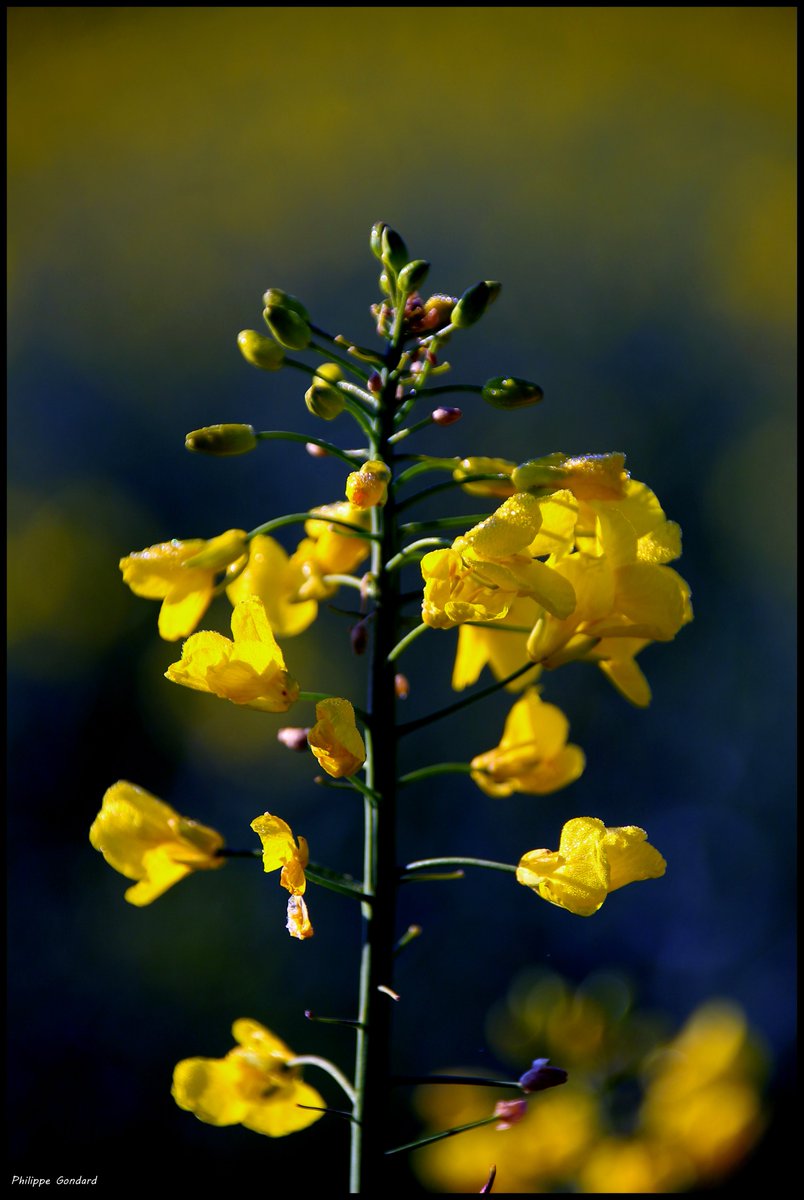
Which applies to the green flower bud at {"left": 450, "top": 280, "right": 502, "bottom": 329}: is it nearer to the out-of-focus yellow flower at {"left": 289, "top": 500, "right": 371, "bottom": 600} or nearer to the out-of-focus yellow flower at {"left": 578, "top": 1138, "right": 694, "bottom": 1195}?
the out-of-focus yellow flower at {"left": 289, "top": 500, "right": 371, "bottom": 600}

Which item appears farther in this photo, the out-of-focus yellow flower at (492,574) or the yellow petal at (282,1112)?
the yellow petal at (282,1112)

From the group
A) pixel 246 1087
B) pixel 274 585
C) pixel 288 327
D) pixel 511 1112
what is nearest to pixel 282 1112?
pixel 246 1087

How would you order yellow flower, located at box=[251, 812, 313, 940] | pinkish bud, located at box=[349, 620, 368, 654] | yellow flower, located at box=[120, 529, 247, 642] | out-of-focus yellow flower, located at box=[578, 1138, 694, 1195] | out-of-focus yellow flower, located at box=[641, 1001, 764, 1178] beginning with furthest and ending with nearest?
out-of-focus yellow flower, located at box=[641, 1001, 764, 1178], out-of-focus yellow flower, located at box=[578, 1138, 694, 1195], yellow flower, located at box=[120, 529, 247, 642], pinkish bud, located at box=[349, 620, 368, 654], yellow flower, located at box=[251, 812, 313, 940]

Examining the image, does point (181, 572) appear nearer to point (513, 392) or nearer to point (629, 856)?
point (513, 392)

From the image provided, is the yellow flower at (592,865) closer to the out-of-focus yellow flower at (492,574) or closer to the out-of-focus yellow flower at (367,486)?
the out-of-focus yellow flower at (492,574)

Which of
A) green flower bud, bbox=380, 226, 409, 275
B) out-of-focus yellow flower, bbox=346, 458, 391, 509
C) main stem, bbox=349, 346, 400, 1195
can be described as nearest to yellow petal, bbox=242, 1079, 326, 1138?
main stem, bbox=349, 346, 400, 1195

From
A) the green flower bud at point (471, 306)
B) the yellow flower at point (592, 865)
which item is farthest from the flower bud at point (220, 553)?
the yellow flower at point (592, 865)
